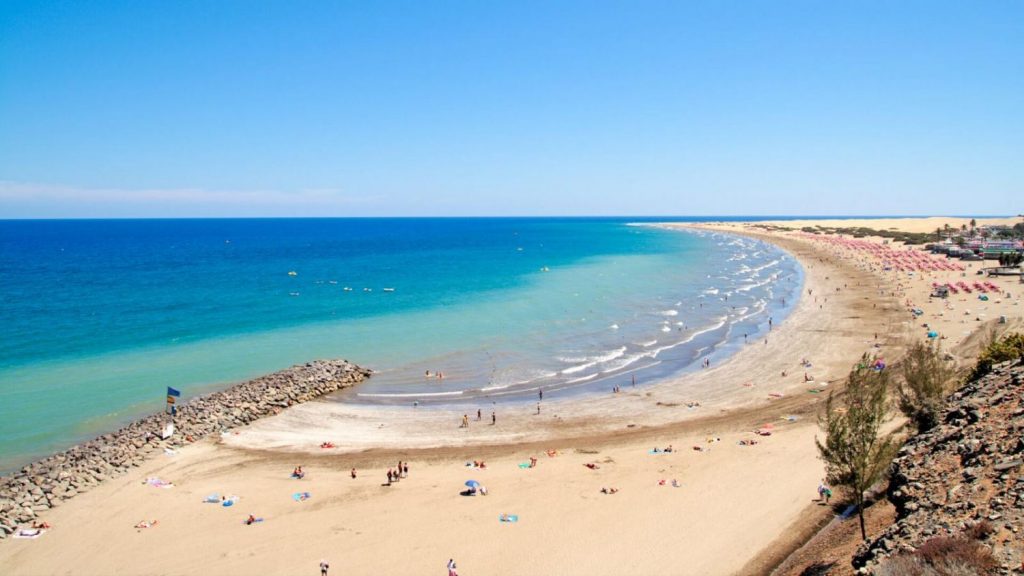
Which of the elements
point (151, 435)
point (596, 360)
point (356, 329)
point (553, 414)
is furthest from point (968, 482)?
point (356, 329)

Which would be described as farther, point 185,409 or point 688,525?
point 185,409

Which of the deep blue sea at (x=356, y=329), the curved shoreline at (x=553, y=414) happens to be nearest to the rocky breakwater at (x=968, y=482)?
the curved shoreline at (x=553, y=414)

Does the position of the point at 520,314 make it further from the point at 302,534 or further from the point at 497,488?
the point at 302,534

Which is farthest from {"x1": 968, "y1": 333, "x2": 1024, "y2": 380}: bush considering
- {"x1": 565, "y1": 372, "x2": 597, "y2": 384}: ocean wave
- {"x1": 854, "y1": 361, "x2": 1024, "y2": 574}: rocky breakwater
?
{"x1": 565, "y1": 372, "x2": 597, "y2": 384}: ocean wave

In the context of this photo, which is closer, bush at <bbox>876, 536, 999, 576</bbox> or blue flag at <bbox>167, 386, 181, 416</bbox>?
bush at <bbox>876, 536, 999, 576</bbox>

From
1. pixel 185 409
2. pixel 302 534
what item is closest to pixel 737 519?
pixel 302 534

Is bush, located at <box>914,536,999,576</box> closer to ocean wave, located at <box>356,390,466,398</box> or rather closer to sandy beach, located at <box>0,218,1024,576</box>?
sandy beach, located at <box>0,218,1024,576</box>
